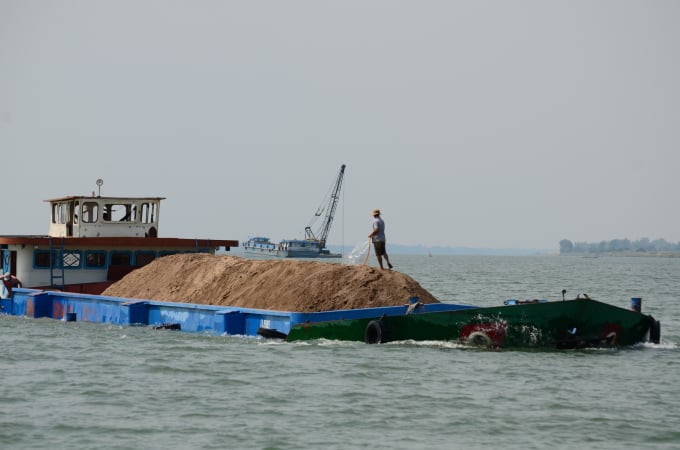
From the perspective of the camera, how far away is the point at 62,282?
102ft

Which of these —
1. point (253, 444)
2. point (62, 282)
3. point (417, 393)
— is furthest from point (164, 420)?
point (62, 282)

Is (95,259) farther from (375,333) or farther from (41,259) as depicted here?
(375,333)

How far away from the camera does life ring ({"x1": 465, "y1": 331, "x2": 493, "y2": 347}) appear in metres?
21.3

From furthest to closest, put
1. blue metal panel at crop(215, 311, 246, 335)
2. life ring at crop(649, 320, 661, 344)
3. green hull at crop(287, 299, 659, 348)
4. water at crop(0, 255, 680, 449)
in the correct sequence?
blue metal panel at crop(215, 311, 246, 335) → life ring at crop(649, 320, 661, 344) → green hull at crop(287, 299, 659, 348) → water at crop(0, 255, 680, 449)

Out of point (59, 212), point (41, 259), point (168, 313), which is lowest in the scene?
point (168, 313)

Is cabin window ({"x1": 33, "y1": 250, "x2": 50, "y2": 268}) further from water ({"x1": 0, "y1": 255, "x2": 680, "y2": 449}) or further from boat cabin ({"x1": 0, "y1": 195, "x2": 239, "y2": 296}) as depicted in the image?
water ({"x1": 0, "y1": 255, "x2": 680, "y2": 449})

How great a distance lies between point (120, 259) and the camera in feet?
105

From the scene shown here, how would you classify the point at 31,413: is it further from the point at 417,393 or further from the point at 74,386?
the point at 417,393

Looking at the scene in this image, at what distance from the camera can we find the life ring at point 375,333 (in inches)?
864

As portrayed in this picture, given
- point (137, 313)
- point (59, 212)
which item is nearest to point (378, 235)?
point (137, 313)

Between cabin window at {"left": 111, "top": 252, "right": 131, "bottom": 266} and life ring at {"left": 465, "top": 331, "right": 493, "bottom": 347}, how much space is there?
14.4 metres

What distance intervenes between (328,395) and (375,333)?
4.99 metres

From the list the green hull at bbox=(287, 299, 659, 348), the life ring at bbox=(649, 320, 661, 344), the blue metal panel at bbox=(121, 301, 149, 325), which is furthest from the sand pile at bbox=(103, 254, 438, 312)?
the life ring at bbox=(649, 320, 661, 344)

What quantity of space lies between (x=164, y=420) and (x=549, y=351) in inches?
375
